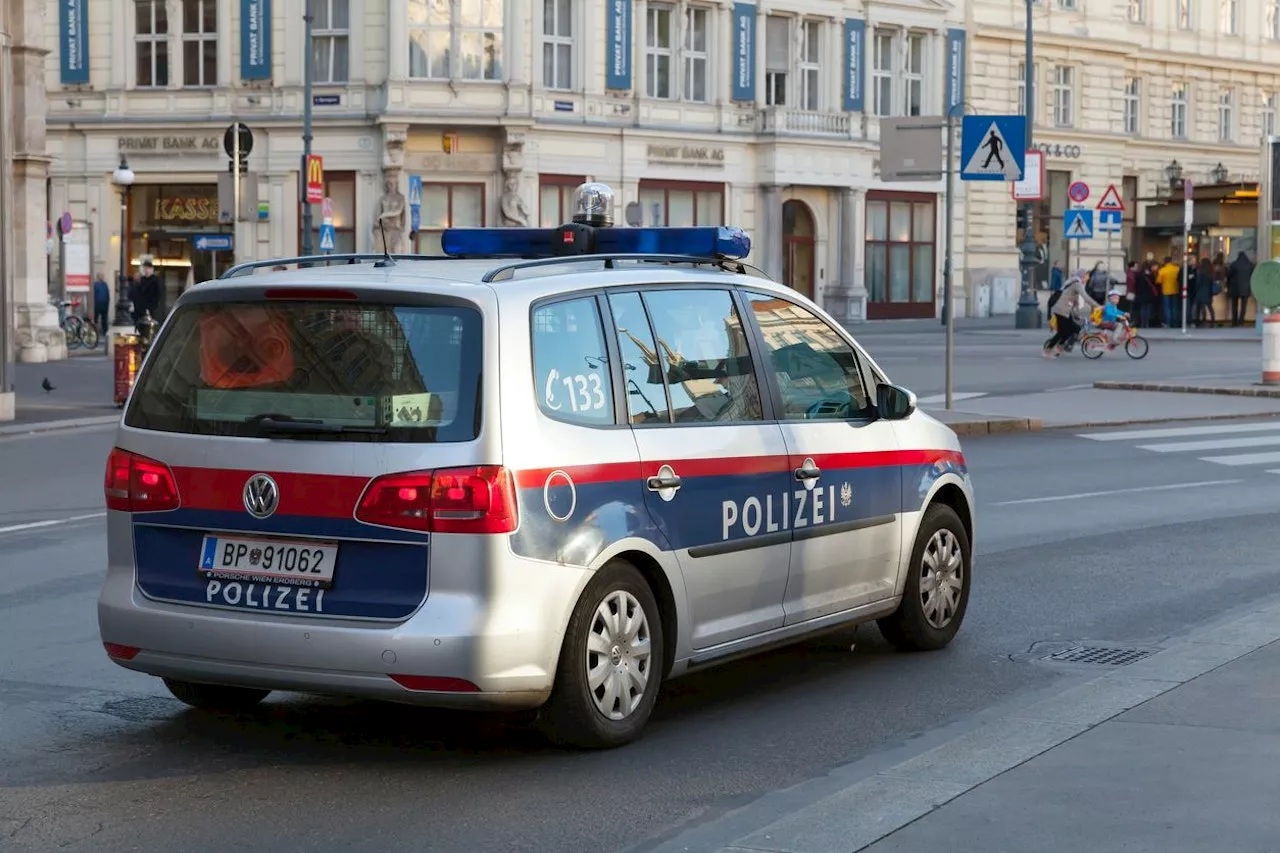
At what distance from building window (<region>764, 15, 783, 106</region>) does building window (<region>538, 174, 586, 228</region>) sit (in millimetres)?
6769

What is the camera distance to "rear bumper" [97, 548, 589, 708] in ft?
20.7

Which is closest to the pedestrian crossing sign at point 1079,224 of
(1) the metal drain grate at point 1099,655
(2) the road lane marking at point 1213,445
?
(2) the road lane marking at point 1213,445

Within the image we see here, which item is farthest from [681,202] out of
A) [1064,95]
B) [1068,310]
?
[1068,310]

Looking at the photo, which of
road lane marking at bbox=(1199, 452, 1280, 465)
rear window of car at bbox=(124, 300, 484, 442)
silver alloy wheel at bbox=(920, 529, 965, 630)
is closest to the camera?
rear window of car at bbox=(124, 300, 484, 442)

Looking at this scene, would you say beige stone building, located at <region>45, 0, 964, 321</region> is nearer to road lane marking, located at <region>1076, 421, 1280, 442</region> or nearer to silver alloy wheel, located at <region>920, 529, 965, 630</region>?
road lane marking, located at <region>1076, 421, 1280, 442</region>

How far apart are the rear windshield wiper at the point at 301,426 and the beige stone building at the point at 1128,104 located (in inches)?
1963

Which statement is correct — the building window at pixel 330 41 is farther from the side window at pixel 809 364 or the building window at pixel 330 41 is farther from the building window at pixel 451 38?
the side window at pixel 809 364

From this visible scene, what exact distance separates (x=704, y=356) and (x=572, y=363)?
0.77m

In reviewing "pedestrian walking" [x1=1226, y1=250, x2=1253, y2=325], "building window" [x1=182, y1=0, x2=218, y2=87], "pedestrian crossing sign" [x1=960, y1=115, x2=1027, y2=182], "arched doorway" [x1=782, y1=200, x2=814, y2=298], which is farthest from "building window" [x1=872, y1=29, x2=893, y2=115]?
"pedestrian crossing sign" [x1=960, y1=115, x2=1027, y2=182]

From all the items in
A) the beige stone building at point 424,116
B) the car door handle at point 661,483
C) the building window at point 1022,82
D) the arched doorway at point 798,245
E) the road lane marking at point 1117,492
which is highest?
the building window at point 1022,82

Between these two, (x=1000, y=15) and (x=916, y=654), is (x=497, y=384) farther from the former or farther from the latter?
(x=1000, y=15)

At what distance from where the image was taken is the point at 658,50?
5159 cm

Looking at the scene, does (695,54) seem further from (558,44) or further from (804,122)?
(558,44)

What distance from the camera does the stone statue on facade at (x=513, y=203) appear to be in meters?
47.9
